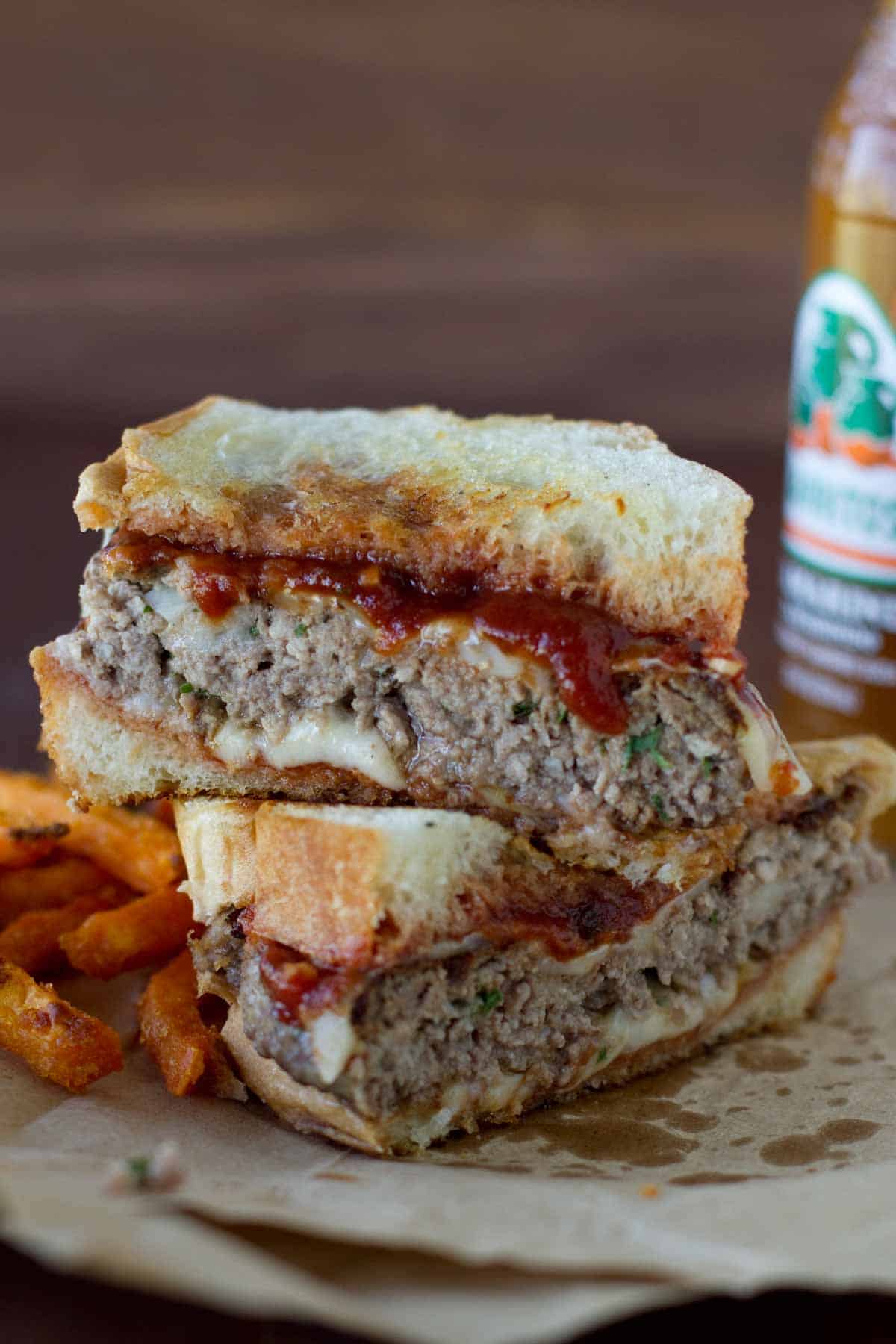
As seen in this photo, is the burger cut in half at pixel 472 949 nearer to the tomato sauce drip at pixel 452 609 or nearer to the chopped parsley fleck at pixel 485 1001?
Result: the chopped parsley fleck at pixel 485 1001

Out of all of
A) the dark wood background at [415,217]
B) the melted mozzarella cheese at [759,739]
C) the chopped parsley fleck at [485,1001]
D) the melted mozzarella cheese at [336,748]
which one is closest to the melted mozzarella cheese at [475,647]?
the melted mozzarella cheese at [336,748]

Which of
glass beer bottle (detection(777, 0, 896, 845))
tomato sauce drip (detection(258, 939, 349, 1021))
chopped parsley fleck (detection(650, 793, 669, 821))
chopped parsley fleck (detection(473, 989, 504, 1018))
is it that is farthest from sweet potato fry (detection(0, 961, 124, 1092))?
glass beer bottle (detection(777, 0, 896, 845))

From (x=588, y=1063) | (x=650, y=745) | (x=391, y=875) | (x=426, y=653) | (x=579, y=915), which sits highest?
(x=426, y=653)

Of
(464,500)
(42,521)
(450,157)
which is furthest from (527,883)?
(450,157)

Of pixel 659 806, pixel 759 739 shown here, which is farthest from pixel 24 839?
pixel 759 739

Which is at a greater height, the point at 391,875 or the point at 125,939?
the point at 391,875

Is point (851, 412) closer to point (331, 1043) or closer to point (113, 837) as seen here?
point (113, 837)

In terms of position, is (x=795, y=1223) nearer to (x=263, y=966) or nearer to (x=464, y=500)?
(x=263, y=966)

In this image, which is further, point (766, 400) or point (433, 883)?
point (766, 400)

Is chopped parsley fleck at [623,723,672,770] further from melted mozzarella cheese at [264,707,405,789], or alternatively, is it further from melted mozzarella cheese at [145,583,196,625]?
melted mozzarella cheese at [145,583,196,625]
